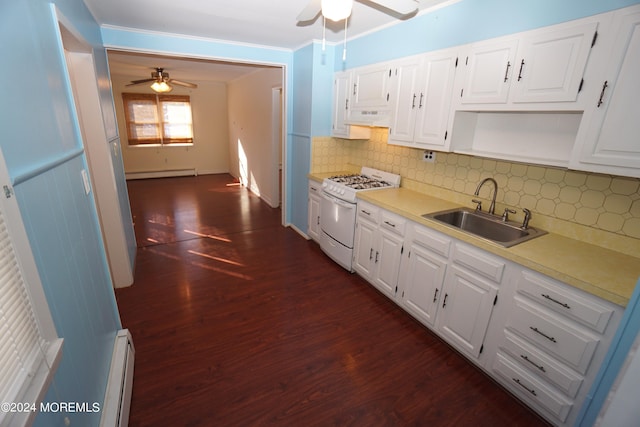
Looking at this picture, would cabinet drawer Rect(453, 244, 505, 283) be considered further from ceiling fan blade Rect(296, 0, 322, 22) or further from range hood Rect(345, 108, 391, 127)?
ceiling fan blade Rect(296, 0, 322, 22)

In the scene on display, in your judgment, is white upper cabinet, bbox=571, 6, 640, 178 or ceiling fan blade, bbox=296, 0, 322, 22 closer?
white upper cabinet, bbox=571, 6, 640, 178

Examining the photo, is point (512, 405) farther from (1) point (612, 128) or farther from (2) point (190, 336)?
(2) point (190, 336)

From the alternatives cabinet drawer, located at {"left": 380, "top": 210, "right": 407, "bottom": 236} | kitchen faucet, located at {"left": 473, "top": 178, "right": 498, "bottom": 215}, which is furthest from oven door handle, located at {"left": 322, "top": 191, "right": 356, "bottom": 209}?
kitchen faucet, located at {"left": 473, "top": 178, "right": 498, "bottom": 215}

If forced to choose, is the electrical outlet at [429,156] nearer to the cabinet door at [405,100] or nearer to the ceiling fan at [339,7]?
the cabinet door at [405,100]

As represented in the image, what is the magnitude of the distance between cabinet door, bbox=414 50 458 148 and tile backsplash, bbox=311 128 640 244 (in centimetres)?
38

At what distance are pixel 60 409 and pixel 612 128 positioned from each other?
2.72 m

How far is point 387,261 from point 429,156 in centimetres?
113

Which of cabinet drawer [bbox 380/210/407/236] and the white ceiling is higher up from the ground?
the white ceiling

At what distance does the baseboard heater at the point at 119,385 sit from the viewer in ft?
4.89

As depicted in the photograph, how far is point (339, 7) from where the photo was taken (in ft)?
4.92

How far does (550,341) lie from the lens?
5.41 feet

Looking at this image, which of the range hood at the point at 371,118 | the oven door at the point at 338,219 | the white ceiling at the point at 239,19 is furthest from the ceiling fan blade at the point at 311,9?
the oven door at the point at 338,219

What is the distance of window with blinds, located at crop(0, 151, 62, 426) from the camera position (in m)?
0.76

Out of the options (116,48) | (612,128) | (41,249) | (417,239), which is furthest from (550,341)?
(116,48)
